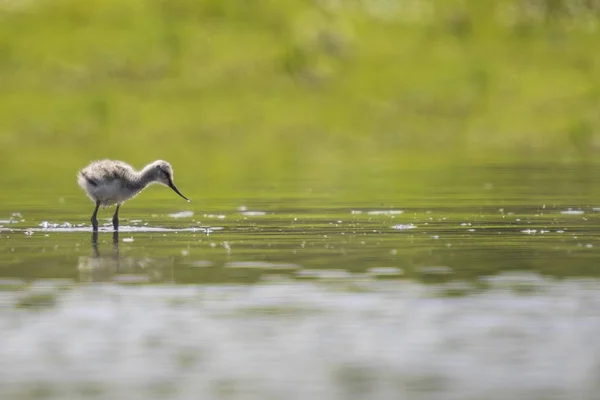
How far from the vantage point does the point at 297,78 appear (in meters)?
104

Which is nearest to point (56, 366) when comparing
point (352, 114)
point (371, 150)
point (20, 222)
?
point (20, 222)

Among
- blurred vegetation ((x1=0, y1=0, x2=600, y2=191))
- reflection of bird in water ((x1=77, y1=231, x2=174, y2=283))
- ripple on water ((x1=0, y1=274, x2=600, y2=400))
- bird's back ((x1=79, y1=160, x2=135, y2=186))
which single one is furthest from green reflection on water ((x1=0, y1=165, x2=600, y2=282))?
blurred vegetation ((x1=0, y1=0, x2=600, y2=191))

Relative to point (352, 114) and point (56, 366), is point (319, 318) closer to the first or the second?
point (56, 366)

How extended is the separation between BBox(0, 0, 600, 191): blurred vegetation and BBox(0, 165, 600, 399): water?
4595 cm

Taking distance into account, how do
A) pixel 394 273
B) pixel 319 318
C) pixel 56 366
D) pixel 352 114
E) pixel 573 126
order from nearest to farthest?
pixel 56 366
pixel 319 318
pixel 394 273
pixel 573 126
pixel 352 114

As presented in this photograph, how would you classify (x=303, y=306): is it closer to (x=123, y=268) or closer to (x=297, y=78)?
(x=123, y=268)

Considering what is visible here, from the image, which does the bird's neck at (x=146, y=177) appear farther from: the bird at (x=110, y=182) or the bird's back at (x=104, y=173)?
the bird's back at (x=104, y=173)

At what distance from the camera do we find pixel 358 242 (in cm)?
2486

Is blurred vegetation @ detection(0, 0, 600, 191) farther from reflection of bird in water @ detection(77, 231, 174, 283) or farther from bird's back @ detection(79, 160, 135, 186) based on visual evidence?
reflection of bird in water @ detection(77, 231, 174, 283)

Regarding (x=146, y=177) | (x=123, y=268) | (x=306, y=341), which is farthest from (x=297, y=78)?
(x=306, y=341)

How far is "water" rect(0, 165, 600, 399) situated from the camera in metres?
14.1

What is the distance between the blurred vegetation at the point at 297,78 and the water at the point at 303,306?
46.0m

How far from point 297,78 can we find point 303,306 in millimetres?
86956

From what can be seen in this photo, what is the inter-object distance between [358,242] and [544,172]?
81.3 feet
